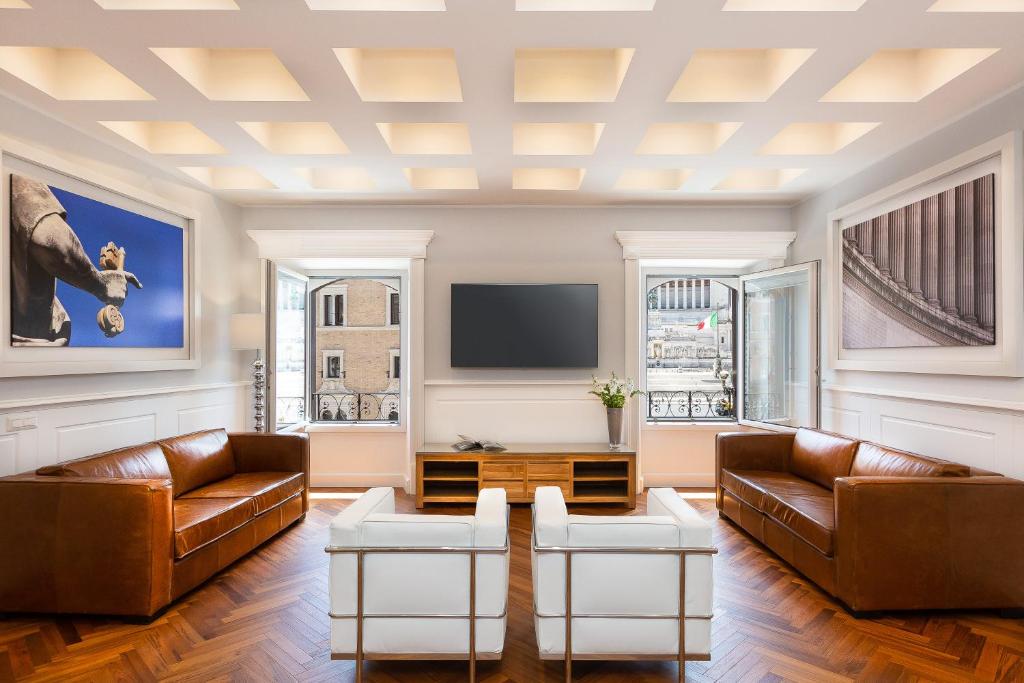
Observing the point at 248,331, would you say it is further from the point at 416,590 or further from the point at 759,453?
the point at 759,453

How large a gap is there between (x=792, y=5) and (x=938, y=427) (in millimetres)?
2666

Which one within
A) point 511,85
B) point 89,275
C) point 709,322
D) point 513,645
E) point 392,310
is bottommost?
point 513,645

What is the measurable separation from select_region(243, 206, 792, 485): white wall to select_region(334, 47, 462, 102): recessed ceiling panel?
2.01 metres

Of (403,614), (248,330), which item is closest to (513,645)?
(403,614)

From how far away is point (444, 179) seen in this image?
450 cm

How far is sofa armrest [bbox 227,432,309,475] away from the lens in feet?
13.5

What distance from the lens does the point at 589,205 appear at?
4.95m

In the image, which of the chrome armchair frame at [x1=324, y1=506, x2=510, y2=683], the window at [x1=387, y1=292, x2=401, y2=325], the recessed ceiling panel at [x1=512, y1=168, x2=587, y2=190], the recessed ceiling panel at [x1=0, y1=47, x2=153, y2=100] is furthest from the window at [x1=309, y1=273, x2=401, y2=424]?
the chrome armchair frame at [x1=324, y1=506, x2=510, y2=683]

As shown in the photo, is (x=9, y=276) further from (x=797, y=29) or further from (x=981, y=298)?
(x=981, y=298)

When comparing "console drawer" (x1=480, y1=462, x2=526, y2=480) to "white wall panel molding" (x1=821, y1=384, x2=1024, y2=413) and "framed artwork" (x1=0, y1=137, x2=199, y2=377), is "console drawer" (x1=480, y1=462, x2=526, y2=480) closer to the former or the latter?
"framed artwork" (x1=0, y1=137, x2=199, y2=377)

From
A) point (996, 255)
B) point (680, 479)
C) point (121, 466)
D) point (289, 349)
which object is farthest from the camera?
point (289, 349)

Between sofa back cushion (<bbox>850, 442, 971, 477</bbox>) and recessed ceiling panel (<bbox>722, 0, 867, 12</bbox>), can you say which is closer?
recessed ceiling panel (<bbox>722, 0, 867, 12</bbox>)

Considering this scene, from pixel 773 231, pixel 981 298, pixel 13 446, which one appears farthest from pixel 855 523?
pixel 13 446

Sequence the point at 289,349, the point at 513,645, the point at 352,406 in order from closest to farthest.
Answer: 1. the point at 513,645
2. the point at 289,349
3. the point at 352,406
